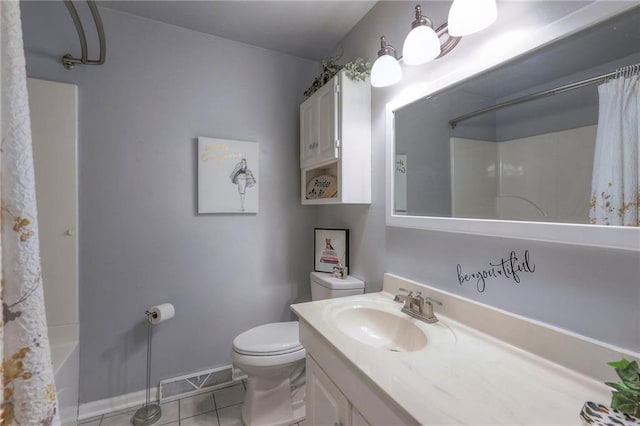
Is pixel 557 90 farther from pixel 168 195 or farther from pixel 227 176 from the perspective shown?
pixel 168 195

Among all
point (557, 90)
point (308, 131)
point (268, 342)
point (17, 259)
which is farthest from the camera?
point (308, 131)

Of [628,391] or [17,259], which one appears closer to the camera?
[17,259]

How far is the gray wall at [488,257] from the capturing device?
708 mm

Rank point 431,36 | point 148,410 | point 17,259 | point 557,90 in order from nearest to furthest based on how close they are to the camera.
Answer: point 17,259
point 557,90
point 431,36
point 148,410

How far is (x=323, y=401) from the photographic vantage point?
3.19 feet

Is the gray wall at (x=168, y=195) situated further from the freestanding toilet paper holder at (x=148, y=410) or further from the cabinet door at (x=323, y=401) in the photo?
the cabinet door at (x=323, y=401)

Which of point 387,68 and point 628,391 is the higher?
point 387,68

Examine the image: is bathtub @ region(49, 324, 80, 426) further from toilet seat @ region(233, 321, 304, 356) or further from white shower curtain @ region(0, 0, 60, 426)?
white shower curtain @ region(0, 0, 60, 426)

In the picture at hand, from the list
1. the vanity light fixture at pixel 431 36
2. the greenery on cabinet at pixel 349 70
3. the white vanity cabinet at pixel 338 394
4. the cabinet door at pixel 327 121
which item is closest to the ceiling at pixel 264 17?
the greenery on cabinet at pixel 349 70

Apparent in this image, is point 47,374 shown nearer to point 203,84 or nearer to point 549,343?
point 549,343

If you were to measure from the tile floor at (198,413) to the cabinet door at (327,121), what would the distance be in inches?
62.6

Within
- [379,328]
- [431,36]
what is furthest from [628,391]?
[431,36]

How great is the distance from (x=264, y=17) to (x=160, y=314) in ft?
6.24

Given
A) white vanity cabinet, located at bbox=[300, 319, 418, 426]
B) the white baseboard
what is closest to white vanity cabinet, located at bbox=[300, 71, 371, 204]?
white vanity cabinet, located at bbox=[300, 319, 418, 426]
